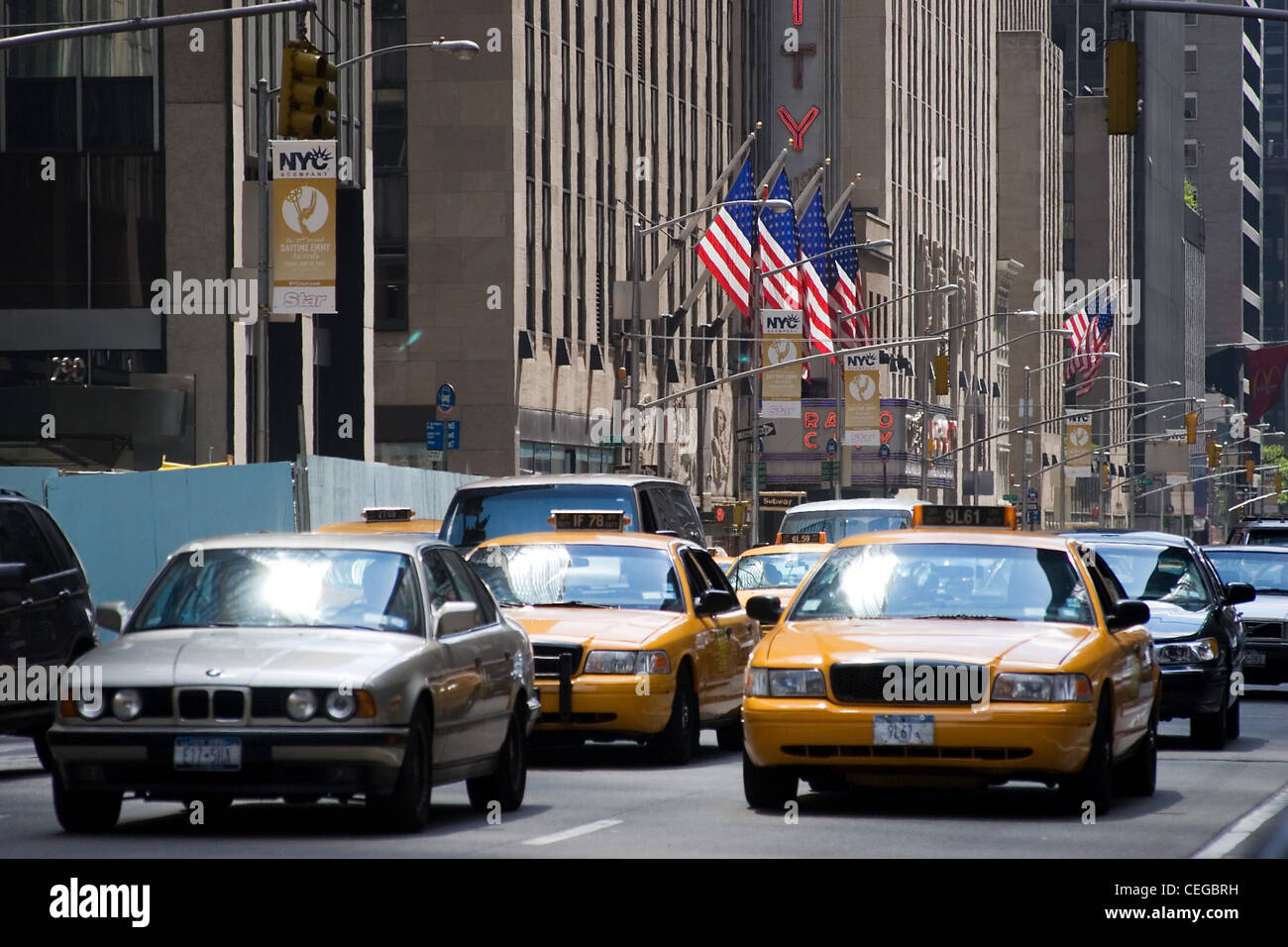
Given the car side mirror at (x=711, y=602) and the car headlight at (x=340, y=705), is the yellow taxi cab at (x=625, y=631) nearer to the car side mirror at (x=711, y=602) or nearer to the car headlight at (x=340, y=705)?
the car side mirror at (x=711, y=602)

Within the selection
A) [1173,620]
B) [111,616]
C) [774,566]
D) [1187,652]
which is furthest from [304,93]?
[111,616]

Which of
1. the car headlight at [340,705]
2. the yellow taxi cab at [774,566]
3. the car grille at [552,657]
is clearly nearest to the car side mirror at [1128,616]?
the car grille at [552,657]

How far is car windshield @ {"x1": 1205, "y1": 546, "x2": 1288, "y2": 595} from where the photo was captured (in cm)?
2766

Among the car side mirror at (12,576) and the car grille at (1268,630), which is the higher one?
the car side mirror at (12,576)

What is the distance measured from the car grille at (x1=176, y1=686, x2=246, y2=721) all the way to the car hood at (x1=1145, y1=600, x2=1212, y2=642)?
9865mm

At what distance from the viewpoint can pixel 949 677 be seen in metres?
12.7

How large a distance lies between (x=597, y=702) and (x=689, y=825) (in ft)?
12.3

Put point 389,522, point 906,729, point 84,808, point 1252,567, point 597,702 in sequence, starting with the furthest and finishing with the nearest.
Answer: point 1252,567, point 389,522, point 597,702, point 906,729, point 84,808

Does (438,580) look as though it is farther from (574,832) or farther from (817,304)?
(817,304)

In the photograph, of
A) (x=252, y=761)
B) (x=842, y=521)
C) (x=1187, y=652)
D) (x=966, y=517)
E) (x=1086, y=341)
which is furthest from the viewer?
(x=1086, y=341)

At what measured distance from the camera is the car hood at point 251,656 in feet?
37.3

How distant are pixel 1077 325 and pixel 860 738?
8825 centimetres

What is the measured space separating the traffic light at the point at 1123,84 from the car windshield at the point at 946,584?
377 inches
